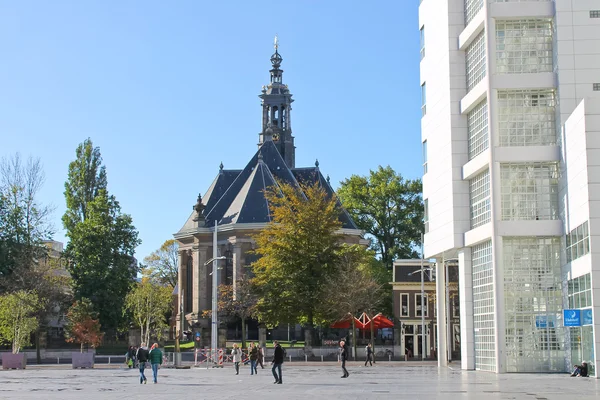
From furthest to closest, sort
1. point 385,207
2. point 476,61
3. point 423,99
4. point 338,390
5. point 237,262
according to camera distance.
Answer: point 385,207 < point 237,262 < point 423,99 < point 476,61 < point 338,390

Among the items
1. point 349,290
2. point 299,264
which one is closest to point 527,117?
point 349,290

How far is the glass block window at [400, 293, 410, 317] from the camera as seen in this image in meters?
81.7

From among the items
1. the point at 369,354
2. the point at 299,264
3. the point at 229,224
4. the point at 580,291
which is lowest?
the point at 369,354

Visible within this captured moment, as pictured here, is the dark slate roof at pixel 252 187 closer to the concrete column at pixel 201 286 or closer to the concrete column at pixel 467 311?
the concrete column at pixel 201 286

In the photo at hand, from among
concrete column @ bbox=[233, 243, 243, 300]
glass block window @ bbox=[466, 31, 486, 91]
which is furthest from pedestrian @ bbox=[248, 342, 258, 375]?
concrete column @ bbox=[233, 243, 243, 300]

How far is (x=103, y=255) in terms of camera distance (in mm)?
83125

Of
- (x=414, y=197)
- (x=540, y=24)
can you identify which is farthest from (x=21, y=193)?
(x=540, y=24)

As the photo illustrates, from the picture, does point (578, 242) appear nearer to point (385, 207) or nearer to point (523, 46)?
point (523, 46)

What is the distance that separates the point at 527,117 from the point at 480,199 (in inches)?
175

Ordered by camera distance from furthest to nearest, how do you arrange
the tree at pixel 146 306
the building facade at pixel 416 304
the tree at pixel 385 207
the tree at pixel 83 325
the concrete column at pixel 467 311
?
1. the tree at pixel 385 207
2. the tree at pixel 146 306
3. the building facade at pixel 416 304
4. the tree at pixel 83 325
5. the concrete column at pixel 467 311

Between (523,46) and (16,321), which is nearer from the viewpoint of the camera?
(523,46)

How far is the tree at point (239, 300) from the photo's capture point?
82.7 m

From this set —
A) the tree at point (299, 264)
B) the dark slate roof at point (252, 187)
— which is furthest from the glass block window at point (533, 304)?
the dark slate roof at point (252, 187)

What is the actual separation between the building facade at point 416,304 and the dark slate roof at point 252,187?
16.2m
